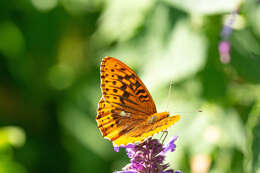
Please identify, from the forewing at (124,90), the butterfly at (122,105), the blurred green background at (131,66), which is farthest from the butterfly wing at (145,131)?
the blurred green background at (131,66)

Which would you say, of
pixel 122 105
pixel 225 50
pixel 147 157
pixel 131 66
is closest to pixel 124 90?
pixel 122 105

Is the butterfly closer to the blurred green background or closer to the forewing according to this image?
the forewing

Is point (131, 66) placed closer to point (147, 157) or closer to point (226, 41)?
point (226, 41)

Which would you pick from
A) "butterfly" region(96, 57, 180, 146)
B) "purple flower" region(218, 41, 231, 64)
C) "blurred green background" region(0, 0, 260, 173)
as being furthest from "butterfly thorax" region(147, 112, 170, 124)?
"purple flower" region(218, 41, 231, 64)

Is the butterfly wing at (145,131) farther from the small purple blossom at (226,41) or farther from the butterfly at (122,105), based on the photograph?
the small purple blossom at (226,41)

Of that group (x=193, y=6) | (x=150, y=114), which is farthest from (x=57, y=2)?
(x=150, y=114)
